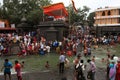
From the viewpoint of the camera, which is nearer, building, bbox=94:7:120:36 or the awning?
the awning

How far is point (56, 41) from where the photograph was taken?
37.2 meters

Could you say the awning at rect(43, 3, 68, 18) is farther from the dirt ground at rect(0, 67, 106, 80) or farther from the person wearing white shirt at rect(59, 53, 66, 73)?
the person wearing white shirt at rect(59, 53, 66, 73)

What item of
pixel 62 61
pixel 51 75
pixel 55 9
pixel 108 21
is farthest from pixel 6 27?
pixel 51 75

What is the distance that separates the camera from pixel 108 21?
3430 inches

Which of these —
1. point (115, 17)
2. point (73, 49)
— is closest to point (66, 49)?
point (73, 49)

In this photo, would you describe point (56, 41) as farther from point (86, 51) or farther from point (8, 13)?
point (8, 13)

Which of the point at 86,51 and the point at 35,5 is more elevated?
the point at 35,5

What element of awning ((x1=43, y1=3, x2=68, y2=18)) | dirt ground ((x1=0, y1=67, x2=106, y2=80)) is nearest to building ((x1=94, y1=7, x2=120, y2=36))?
awning ((x1=43, y1=3, x2=68, y2=18))

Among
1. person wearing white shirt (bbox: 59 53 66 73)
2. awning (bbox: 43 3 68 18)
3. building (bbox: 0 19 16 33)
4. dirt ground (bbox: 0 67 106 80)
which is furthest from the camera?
building (bbox: 0 19 16 33)

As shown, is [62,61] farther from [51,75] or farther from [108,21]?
[108,21]

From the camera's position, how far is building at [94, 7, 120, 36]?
267 ft

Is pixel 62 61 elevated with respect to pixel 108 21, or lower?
elevated

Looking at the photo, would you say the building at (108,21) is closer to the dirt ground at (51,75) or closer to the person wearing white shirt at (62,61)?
the dirt ground at (51,75)

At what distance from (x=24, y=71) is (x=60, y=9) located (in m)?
22.0
